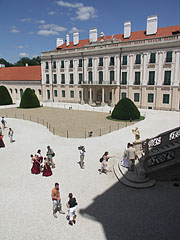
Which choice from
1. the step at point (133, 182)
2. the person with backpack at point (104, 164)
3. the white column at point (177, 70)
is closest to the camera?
the step at point (133, 182)

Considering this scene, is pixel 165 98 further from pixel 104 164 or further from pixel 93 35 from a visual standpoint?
pixel 104 164

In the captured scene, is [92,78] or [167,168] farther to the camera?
[92,78]

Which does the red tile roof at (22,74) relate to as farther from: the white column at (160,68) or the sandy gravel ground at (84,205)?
the sandy gravel ground at (84,205)

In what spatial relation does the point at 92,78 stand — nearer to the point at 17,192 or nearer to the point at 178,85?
the point at 178,85

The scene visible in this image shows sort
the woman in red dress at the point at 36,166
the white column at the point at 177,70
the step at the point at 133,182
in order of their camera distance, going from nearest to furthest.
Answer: the step at the point at 133,182 → the woman in red dress at the point at 36,166 → the white column at the point at 177,70

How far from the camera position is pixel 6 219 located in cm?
724

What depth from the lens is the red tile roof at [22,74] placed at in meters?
51.1

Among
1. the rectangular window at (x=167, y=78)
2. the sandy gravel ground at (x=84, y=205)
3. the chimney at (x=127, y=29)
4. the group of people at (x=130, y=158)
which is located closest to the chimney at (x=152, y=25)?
the chimney at (x=127, y=29)

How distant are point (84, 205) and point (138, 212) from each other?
216cm

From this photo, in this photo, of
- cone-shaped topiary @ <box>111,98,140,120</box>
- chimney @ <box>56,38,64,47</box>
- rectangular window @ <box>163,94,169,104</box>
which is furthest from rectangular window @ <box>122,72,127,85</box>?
chimney @ <box>56,38,64,47</box>

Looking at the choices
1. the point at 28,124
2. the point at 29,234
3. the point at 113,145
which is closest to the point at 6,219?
the point at 29,234

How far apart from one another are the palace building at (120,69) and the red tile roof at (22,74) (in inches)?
191

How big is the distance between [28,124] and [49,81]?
1022 inches

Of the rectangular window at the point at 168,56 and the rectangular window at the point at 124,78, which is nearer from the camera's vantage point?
the rectangular window at the point at 168,56
